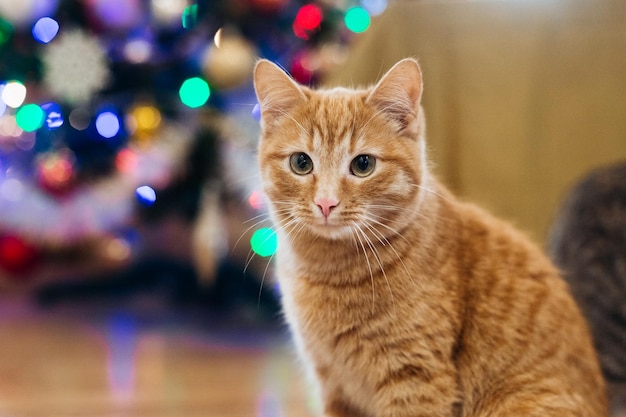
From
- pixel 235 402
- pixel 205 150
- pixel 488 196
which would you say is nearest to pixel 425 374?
pixel 235 402

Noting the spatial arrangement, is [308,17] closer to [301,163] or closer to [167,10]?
[167,10]

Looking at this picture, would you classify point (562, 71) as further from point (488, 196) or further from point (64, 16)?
point (64, 16)

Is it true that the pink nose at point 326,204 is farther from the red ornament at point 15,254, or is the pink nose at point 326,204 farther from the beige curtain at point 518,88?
the red ornament at point 15,254

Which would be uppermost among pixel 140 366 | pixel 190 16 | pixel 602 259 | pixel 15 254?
pixel 190 16

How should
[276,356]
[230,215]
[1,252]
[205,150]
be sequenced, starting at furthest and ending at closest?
[230,215] < [1,252] < [205,150] < [276,356]

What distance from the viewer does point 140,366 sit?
199 cm

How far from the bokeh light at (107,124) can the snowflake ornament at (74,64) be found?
0.11 m

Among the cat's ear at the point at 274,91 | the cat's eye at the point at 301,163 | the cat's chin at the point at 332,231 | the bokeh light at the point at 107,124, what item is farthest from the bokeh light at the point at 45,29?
the cat's chin at the point at 332,231

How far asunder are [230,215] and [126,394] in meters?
1.18

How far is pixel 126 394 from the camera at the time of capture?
70.1 inches

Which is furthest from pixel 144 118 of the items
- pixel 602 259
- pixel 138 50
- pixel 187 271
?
pixel 602 259

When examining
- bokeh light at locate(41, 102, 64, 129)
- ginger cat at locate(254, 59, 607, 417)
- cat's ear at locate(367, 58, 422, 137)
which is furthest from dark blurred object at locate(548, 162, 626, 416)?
bokeh light at locate(41, 102, 64, 129)

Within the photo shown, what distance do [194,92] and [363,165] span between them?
1168 millimetres

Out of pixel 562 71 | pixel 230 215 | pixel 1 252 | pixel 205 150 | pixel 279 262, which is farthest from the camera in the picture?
pixel 230 215
